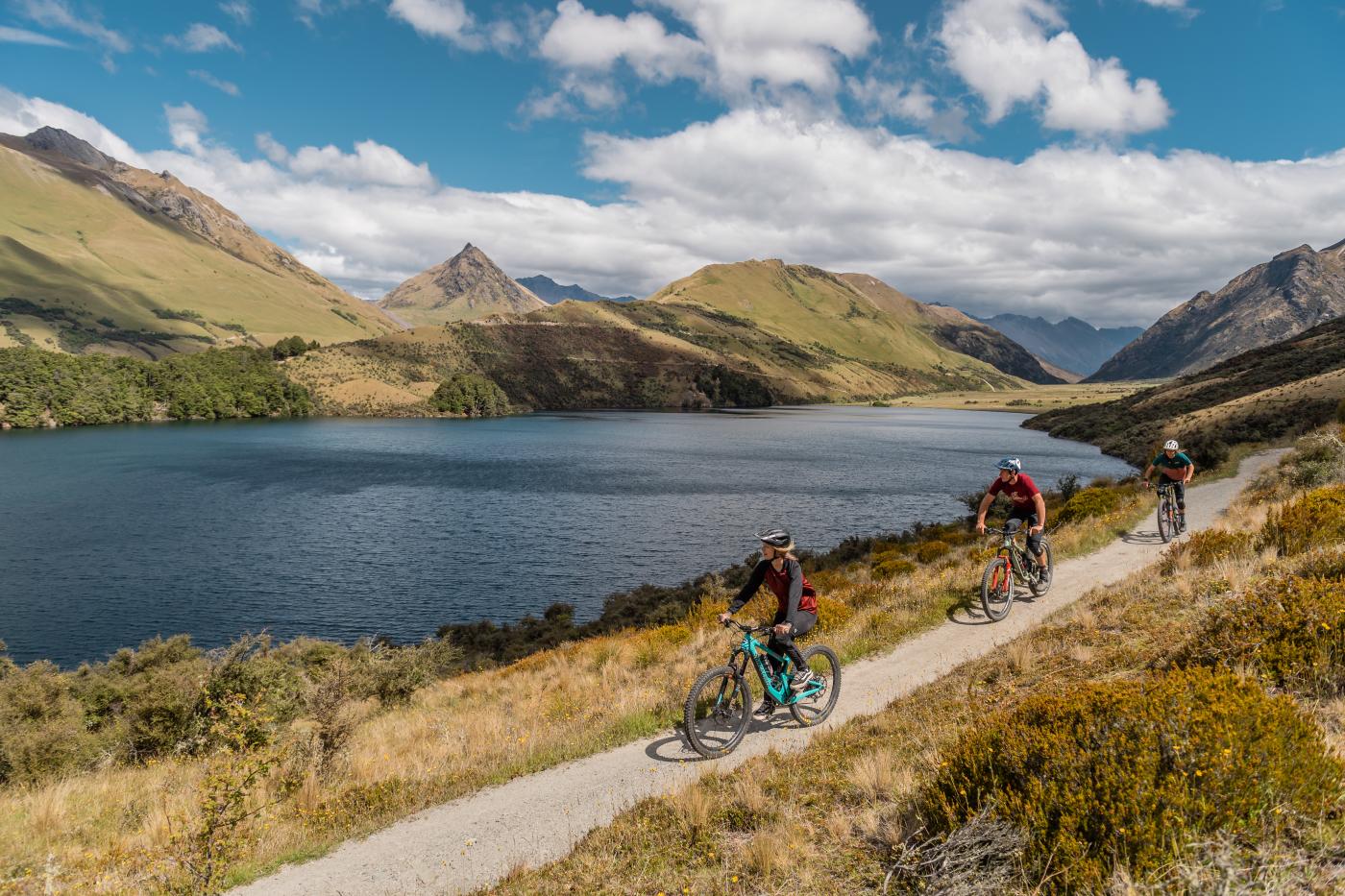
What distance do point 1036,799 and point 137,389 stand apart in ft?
582

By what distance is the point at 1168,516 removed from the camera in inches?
783

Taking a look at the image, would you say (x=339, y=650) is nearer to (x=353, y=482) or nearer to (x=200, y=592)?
(x=200, y=592)

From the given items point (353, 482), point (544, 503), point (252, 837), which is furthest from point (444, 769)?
point (353, 482)

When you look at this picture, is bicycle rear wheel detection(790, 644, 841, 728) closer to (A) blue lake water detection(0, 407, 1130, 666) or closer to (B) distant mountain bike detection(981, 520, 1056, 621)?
(B) distant mountain bike detection(981, 520, 1056, 621)

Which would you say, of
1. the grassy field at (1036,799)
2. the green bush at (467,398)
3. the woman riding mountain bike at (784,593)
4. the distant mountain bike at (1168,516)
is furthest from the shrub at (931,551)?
the green bush at (467,398)

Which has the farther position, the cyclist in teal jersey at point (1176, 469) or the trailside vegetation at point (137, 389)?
the trailside vegetation at point (137, 389)

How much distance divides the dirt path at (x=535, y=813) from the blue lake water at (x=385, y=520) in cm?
2573

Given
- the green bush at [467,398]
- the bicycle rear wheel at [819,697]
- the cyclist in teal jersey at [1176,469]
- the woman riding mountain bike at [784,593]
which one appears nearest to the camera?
the woman riding mountain bike at [784,593]

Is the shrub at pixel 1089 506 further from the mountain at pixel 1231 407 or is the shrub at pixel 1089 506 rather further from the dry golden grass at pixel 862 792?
the mountain at pixel 1231 407

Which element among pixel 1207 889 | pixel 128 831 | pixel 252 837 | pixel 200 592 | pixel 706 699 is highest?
pixel 1207 889

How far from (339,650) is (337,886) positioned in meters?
21.2

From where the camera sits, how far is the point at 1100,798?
492 centimetres

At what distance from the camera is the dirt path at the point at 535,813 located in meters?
7.38

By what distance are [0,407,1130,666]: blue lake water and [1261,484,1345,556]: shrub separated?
93.8 ft
